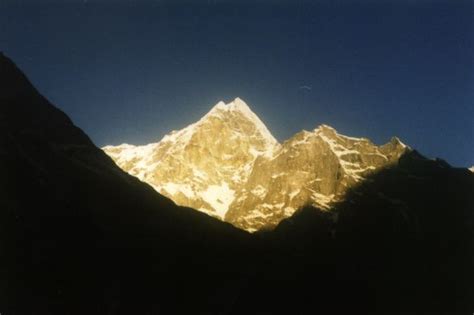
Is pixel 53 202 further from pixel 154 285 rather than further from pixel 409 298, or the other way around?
pixel 409 298

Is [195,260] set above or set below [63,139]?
below

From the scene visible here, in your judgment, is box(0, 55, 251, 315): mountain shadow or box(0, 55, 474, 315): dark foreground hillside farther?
box(0, 55, 474, 315): dark foreground hillside

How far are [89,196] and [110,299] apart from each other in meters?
30.2

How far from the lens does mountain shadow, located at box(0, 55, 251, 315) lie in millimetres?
91688

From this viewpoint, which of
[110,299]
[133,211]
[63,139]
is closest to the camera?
[110,299]

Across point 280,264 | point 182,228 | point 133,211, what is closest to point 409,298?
point 280,264

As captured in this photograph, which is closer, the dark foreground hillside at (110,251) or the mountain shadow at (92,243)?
the mountain shadow at (92,243)

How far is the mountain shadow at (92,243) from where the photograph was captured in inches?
3610

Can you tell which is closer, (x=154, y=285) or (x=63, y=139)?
(x=154, y=285)

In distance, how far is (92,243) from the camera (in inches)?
4183

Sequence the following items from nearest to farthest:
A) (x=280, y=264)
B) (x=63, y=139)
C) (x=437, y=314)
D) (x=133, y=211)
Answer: (x=133, y=211) < (x=280, y=264) < (x=63, y=139) < (x=437, y=314)

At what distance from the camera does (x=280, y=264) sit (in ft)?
449

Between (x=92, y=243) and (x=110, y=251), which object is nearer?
(x=92, y=243)

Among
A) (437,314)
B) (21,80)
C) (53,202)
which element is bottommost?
(53,202)
